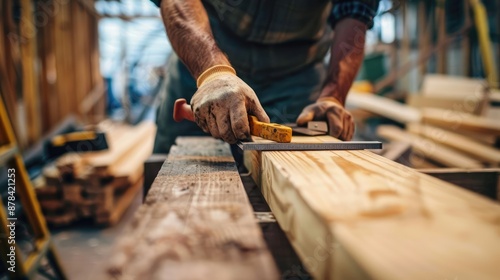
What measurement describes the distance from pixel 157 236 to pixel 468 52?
9049mm

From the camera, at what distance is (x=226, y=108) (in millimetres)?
1451

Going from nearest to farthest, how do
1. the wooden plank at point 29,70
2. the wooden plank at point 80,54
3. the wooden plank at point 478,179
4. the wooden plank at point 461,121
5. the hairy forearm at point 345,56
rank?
the wooden plank at point 478,179
the hairy forearm at point 345,56
the wooden plank at point 461,121
the wooden plank at point 29,70
the wooden plank at point 80,54

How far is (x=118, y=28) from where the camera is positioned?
9422 millimetres

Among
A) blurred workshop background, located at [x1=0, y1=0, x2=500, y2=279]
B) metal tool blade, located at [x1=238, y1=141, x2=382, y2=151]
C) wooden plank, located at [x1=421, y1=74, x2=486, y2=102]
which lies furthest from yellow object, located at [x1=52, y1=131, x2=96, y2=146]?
wooden plank, located at [x1=421, y1=74, x2=486, y2=102]

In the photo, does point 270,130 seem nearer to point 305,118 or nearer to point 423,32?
point 305,118

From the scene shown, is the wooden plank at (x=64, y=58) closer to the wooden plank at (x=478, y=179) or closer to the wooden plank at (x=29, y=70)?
the wooden plank at (x=29, y=70)

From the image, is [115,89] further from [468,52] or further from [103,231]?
Answer: [468,52]

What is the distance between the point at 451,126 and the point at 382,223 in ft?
15.9

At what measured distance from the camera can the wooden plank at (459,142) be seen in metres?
4.41

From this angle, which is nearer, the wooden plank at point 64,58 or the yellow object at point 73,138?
the yellow object at point 73,138

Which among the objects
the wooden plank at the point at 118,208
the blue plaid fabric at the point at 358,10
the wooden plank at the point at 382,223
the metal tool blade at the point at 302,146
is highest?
the blue plaid fabric at the point at 358,10

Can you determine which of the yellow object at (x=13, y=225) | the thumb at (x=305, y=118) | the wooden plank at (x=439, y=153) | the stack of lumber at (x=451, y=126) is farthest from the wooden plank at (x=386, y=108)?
the yellow object at (x=13, y=225)

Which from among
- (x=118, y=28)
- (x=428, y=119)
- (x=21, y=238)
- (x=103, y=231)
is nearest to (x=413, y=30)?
(x=428, y=119)

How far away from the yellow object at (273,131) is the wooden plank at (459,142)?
→ 3826 millimetres
